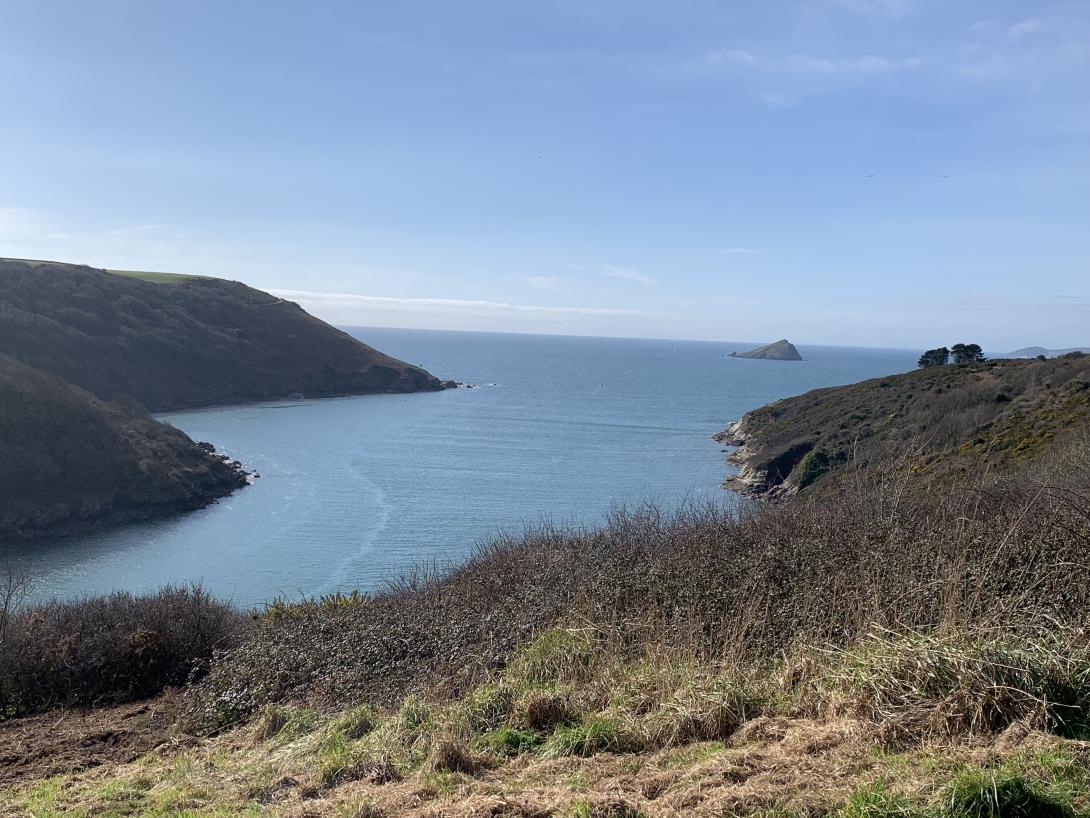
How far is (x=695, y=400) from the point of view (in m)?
→ 112

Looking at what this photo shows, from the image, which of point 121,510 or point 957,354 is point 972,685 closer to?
point 121,510

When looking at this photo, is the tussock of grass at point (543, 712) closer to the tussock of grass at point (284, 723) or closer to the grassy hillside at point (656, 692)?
the grassy hillside at point (656, 692)

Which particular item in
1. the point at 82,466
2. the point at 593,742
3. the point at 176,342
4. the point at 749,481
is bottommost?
the point at 749,481

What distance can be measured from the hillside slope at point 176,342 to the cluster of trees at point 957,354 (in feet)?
220

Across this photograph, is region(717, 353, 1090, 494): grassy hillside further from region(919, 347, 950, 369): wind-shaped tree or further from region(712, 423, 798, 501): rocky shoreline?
region(919, 347, 950, 369): wind-shaped tree

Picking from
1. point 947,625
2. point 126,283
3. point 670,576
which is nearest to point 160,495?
point 670,576

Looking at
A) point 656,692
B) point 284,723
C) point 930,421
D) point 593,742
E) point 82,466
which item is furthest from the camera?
point 82,466

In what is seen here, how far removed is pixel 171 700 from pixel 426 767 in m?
6.54

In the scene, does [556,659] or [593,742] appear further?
[556,659]

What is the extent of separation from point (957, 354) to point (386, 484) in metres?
51.1

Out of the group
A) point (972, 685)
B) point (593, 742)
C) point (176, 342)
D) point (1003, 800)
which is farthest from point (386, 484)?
point (176, 342)

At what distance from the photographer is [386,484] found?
52188 millimetres

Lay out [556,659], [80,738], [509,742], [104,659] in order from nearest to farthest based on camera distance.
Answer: [509,742], [556,659], [80,738], [104,659]

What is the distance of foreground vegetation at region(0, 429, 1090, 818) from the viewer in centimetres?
441
